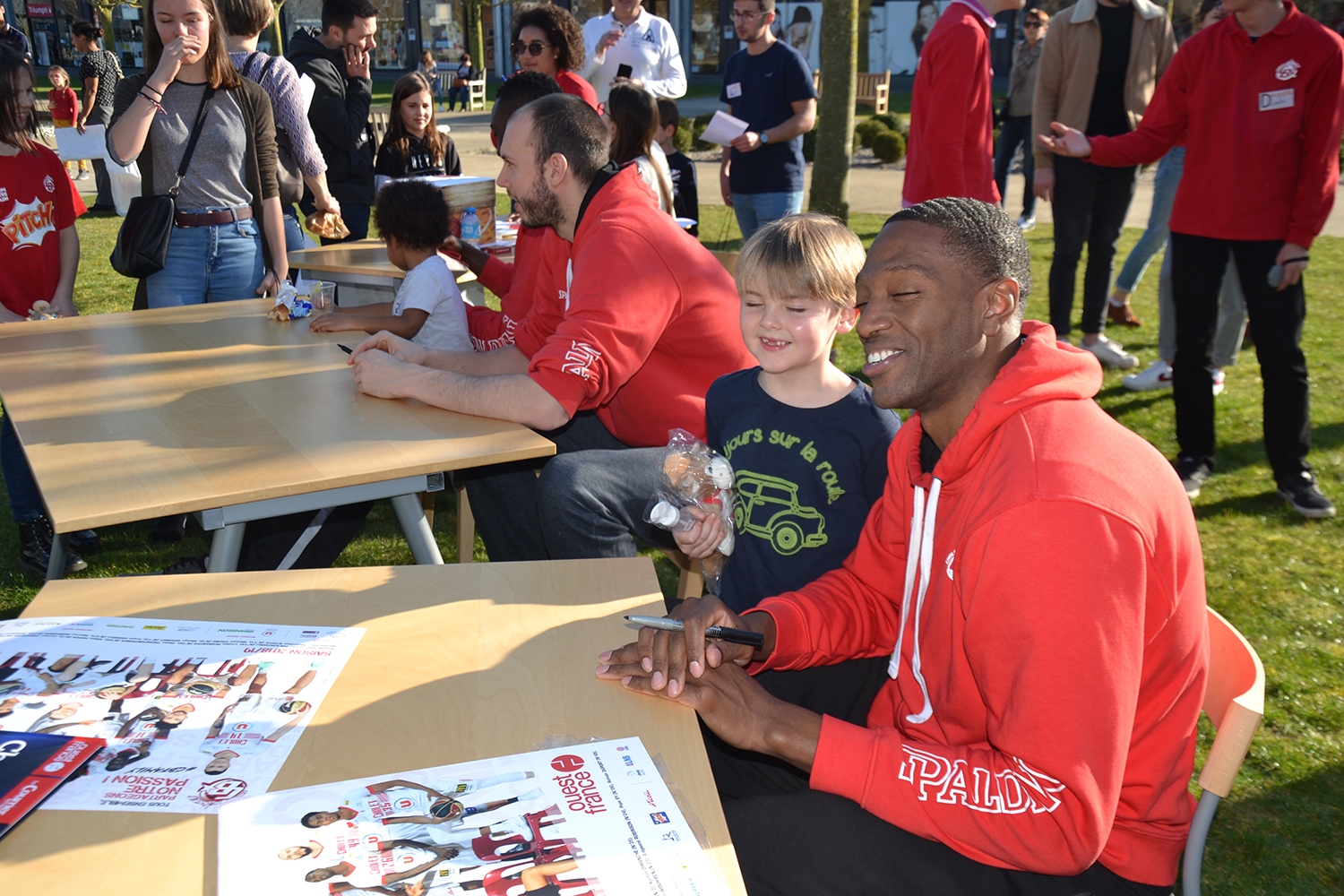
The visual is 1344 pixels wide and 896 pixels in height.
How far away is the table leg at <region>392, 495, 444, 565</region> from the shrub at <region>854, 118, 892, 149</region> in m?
14.3

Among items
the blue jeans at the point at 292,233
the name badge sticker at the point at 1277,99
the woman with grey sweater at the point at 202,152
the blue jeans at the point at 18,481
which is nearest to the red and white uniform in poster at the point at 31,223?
the woman with grey sweater at the point at 202,152

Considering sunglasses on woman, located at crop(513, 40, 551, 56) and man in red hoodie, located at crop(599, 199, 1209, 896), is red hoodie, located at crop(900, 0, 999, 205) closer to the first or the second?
sunglasses on woman, located at crop(513, 40, 551, 56)

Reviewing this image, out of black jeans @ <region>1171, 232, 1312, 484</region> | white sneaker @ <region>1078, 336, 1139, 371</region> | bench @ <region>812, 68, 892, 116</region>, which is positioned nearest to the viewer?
black jeans @ <region>1171, 232, 1312, 484</region>

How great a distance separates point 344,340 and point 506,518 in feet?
2.69

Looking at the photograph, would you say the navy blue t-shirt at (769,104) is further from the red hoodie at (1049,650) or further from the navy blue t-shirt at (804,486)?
the red hoodie at (1049,650)

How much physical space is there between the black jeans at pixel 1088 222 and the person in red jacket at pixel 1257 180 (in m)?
1.09

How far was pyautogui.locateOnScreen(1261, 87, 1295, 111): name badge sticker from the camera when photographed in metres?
3.88

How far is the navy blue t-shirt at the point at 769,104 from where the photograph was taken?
6.63 meters

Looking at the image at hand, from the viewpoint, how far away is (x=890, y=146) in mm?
15367

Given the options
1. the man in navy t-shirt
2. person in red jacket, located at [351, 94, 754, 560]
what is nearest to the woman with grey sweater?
person in red jacket, located at [351, 94, 754, 560]

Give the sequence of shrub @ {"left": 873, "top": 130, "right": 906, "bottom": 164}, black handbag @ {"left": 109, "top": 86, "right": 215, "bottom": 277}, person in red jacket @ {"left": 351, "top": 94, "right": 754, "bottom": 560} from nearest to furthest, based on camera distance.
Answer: person in red jacket @ {"left": 351, "top": 94, "right": 754, "bottom": 560}
black handbag @ {"left": 109, "top": 86, "right": 215, "bottom": 277}
shrub @ {"left": 873, "top": 130, "right": 906, "bottom": 164}

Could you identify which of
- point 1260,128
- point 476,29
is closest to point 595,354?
point 1260,128

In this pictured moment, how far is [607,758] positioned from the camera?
1.35 m

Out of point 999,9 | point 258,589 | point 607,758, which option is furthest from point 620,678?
point 999,9
